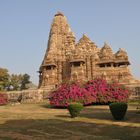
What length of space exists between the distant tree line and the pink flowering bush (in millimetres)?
30715

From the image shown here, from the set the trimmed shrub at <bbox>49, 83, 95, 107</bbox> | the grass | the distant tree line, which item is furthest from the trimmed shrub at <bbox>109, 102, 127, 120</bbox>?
the distant tree line

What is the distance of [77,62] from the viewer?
52781 millimetres

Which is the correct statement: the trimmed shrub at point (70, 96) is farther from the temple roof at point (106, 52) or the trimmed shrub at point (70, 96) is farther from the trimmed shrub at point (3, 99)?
the temple roof at point (106, 52)

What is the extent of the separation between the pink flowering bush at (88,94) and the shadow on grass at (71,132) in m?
11.6

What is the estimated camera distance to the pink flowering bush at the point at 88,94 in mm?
32062

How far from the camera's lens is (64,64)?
54.6 metres

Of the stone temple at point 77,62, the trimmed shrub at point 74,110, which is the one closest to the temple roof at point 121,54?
the stone temple at point 77,62

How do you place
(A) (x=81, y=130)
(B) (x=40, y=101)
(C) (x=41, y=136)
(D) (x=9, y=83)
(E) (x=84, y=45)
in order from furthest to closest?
(D) (x=9, y=83) → (E) (x=84, y=45) → (B) (x=40, y=101) → (A) (x=81, y=130) → (C) (x=41, y=136)

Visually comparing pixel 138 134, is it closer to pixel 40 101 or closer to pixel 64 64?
pixel 40 101

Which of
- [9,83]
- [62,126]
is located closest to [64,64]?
[9,83]

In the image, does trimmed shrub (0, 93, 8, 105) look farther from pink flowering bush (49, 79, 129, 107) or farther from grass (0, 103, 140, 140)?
grass (0, 103, 140, 140)

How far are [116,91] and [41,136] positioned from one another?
19.5 metres

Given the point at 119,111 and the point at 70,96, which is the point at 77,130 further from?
the point at 70,96

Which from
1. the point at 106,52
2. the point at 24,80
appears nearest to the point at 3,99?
the point at 106,52
